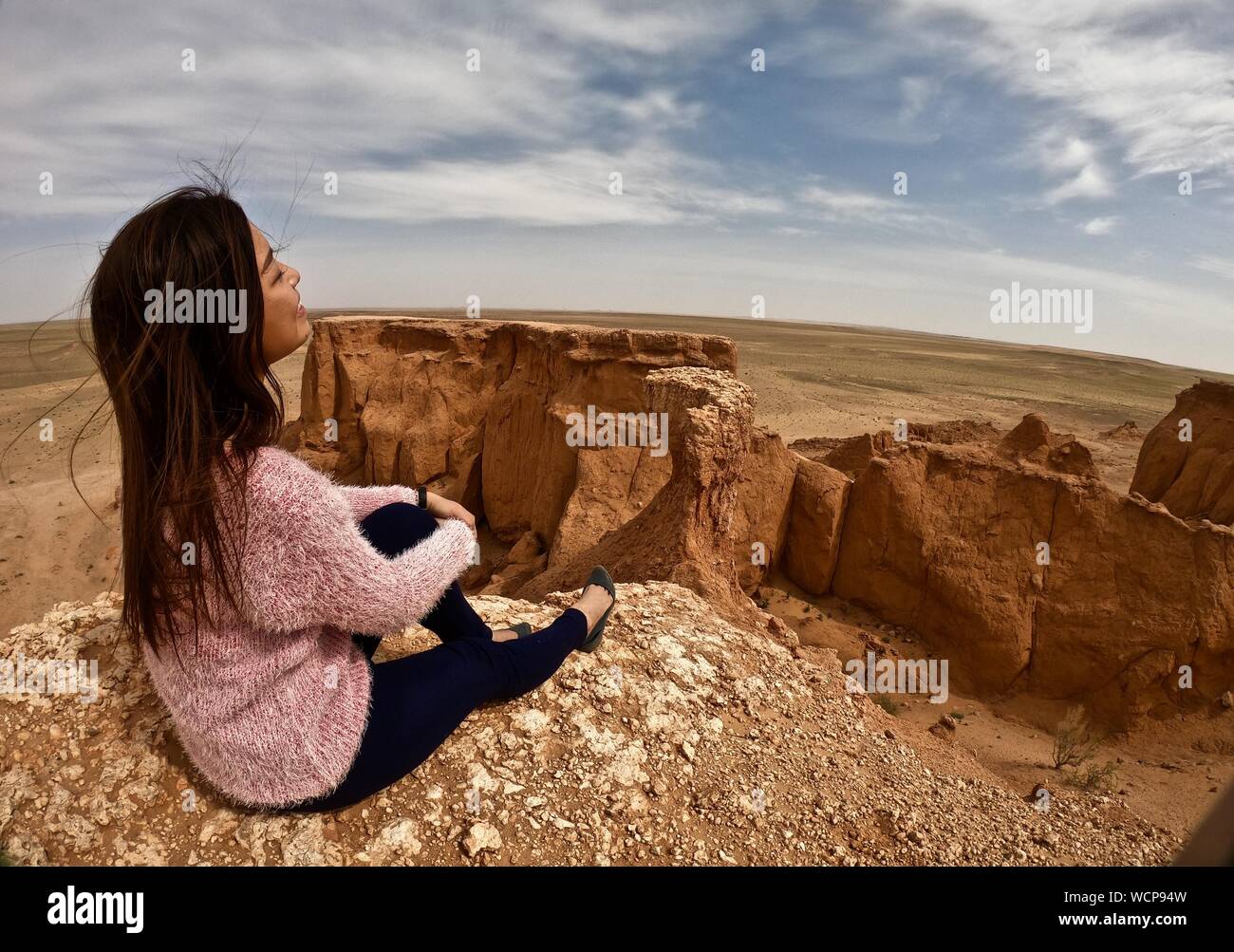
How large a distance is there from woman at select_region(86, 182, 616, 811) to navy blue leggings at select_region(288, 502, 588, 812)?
0.01 metres

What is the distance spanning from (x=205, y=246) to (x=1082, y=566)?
361 inches

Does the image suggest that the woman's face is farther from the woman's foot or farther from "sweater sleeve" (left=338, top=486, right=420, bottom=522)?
the woman's foot

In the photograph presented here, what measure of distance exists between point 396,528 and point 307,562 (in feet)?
1.96

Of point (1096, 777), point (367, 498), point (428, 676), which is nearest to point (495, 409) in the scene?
point (1096, 777)

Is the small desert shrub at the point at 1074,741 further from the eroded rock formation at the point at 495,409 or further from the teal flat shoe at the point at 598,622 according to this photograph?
the eroded rock formation at the point at 495,409

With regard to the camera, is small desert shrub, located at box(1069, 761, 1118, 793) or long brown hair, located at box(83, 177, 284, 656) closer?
long brown hair, located at box(83, 177, 284, 656)

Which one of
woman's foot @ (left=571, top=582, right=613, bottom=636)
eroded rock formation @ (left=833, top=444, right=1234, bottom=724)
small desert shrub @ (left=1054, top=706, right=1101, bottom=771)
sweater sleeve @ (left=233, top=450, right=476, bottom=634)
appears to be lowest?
small desert shrub @ (left=1054, top=706, right=1101, bottom=771)

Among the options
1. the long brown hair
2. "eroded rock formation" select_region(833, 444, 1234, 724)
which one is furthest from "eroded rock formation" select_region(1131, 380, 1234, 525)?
the long brown hair

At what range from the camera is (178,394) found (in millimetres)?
1783

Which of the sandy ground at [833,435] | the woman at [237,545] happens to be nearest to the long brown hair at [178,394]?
the woman at [237,545]

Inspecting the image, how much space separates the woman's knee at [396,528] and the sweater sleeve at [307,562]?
0.42 meters

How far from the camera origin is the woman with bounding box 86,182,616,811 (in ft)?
Answer: 5.87
